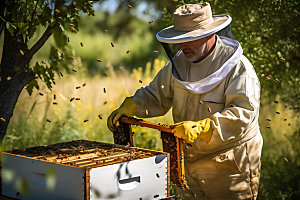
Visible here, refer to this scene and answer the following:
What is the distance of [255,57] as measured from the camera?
5680 millimetres

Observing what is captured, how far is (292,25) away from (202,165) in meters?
2.53

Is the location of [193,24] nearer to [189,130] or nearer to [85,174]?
[189,130]

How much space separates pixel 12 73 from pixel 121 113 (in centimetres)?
119

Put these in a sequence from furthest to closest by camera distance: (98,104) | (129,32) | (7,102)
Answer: (129,32), (98,104), (7,102)

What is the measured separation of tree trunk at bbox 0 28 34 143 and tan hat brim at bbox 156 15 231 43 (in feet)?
4.60

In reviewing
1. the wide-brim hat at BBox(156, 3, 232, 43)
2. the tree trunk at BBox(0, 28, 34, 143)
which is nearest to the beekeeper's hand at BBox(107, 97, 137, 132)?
the wide-brim hat at BBox(156, 3, 232, 43)

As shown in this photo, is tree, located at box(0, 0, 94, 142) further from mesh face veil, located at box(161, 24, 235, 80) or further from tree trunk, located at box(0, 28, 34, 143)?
mesh face veil, located at box(161, 24, 235, 80)

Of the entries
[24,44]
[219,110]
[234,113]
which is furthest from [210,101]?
[24,44]

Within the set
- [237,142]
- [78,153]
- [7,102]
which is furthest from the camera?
[7,102]

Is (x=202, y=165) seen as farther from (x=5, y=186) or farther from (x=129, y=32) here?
(x=129, y=32)

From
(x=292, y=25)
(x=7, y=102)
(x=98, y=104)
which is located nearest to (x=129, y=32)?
(x=98, y=104)

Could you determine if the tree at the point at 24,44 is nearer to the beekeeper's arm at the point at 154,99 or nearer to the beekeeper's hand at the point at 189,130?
the beekeeper's arm at the point at 154,99

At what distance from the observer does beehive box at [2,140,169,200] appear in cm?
273

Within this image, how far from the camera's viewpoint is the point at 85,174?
265 centimetres
